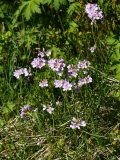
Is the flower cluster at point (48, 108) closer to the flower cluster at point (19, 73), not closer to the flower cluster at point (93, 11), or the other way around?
the flower cluster at point (19, 73)

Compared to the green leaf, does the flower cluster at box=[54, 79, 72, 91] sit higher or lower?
lower

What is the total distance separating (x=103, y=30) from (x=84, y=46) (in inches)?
10.9

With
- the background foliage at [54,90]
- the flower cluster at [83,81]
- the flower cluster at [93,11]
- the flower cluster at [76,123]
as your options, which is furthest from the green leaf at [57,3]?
the flower cluster at [76,123]

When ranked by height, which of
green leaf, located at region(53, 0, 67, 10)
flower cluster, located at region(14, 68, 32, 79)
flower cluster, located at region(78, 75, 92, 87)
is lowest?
flower cluster, located at region(78, 75, 92, 87)

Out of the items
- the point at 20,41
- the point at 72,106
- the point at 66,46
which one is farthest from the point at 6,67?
the point at 72,106

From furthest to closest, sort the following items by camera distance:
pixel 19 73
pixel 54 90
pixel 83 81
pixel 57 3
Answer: pixel 57 3 < pixel 54 90 < pixel 19 73 < pixel 83 81

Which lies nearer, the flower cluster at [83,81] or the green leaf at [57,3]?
the flower cluster at [83,81]

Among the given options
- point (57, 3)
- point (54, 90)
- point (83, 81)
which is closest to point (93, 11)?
point (83, 81)

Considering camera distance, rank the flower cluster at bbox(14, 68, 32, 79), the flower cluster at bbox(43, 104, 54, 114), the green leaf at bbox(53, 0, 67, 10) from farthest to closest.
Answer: the green leaf at bbox(53, 0, 67, 10) < the flower cluster at bbox(14, 68, 32, 79) < the flower cluster at bbox(43, 104, 54, 114)

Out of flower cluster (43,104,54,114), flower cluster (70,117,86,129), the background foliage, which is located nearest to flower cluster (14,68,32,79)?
the background foliage

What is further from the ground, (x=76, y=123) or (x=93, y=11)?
(x=93, y=11)

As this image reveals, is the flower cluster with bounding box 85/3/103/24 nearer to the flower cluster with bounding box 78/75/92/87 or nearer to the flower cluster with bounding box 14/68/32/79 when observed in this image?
the flower cluster with bounding box 78/75/92/87

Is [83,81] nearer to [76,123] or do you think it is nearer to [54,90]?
[76,123]

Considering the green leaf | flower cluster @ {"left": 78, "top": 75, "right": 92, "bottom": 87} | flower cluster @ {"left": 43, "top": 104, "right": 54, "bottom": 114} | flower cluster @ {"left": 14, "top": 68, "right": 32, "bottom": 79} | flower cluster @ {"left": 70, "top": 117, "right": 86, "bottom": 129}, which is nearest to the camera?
flower cluster @ {"left": 70, "top": 117, "right": 86, "bottom": 129}
